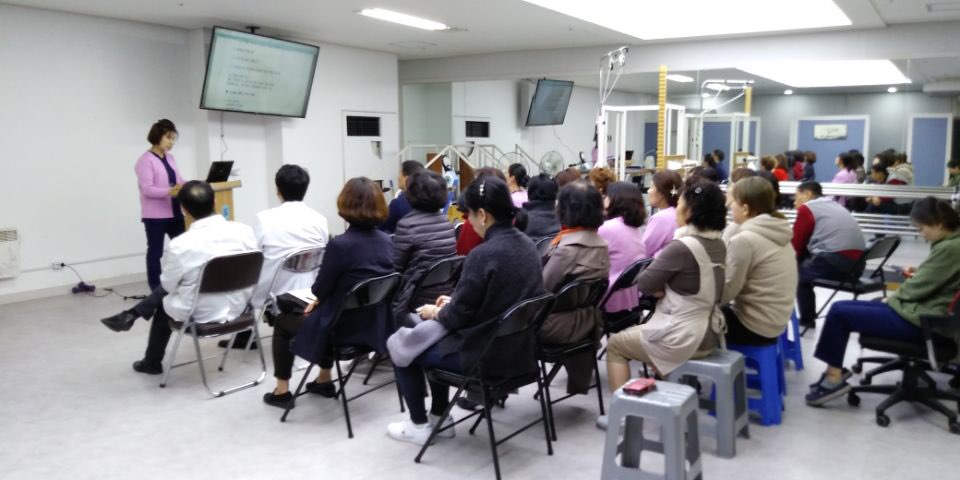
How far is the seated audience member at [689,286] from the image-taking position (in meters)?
2.93

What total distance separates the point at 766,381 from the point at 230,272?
2.68 meters

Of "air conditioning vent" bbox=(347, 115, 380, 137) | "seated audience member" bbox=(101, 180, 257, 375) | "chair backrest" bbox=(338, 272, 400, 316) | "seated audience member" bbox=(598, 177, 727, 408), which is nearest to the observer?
"seated audience member" bbox=(598, 177, 727, 408)

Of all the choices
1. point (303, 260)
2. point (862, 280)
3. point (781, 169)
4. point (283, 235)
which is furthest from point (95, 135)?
point (781, 169)

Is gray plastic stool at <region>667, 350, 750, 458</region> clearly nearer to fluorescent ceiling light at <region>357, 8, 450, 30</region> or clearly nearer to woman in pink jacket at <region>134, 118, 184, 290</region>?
woman in pink jacket at <region>134, 118, 184, 290</region>

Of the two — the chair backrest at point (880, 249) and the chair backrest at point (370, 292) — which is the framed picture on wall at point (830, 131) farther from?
the chair backrest at point (370, 292)

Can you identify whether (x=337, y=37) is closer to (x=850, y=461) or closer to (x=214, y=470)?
(x=214, y=470)

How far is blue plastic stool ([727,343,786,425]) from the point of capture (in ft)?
10.7

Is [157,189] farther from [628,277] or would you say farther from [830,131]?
[830,131]

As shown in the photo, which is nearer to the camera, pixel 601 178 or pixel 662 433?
pixel 662 433

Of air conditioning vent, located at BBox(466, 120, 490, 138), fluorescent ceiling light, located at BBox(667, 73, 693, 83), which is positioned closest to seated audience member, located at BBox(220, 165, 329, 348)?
fluorescent ceiling light, located at BBox(667, 73, 693, 83)

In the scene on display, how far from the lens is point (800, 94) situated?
26.5 ft

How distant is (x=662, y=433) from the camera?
8.14ft

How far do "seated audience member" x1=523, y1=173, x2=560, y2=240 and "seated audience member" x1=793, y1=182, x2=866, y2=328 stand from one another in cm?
182

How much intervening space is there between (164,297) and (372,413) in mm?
1341
